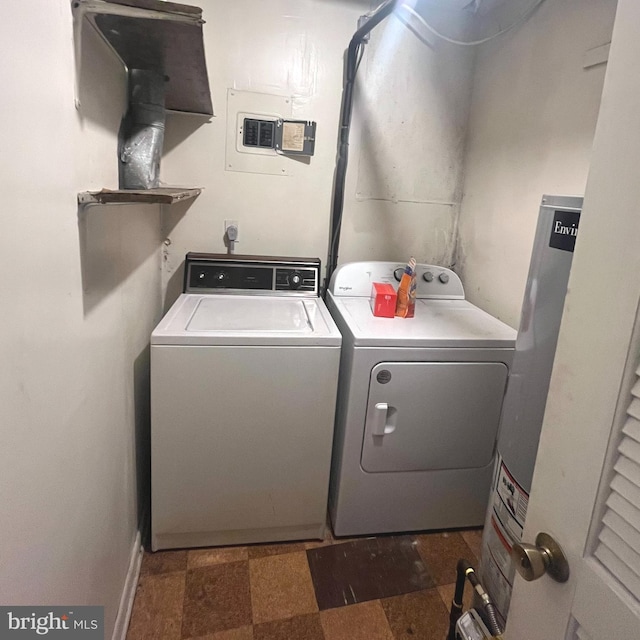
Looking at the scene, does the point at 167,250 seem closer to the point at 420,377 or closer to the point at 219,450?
the point at 219,450

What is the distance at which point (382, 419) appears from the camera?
168 cm

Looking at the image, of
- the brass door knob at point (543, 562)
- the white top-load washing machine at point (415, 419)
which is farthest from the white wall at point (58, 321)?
the white top-load washing machine at point (415, 419)

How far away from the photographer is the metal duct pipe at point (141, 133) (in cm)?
132

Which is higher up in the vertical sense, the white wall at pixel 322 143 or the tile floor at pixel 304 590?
the white wall at pixel 322 143

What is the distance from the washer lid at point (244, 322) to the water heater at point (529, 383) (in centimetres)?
70

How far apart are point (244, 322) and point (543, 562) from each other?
1.28m

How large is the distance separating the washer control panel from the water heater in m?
1.28

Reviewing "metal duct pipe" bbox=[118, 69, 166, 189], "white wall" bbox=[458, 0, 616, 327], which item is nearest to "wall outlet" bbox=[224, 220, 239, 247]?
"metal duct pipe" bbox=[118, 69, 166, 189]

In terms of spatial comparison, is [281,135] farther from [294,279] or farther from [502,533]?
[502,533]

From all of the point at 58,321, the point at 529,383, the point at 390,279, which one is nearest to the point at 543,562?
the point at 529,383

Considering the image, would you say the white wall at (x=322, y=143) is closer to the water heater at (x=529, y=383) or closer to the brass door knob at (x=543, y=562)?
the water heater at (x=529, y=383)

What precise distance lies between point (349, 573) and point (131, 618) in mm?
757

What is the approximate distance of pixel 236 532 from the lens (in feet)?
5.81

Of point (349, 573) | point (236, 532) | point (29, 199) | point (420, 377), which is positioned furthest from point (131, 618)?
point (29, 199)
